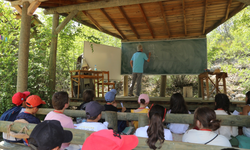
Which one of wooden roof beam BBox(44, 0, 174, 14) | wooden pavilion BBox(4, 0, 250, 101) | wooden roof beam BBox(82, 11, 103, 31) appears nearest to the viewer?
wooden pavilion BBox(4, 0, 250, 101)

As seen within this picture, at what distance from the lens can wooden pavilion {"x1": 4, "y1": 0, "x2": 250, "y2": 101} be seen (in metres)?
4.59

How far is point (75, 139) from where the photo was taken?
1622mm

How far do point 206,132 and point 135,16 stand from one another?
5.97m

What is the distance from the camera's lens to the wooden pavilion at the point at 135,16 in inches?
181

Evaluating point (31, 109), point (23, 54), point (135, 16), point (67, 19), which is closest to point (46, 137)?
point (31, 109)

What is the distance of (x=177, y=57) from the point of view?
8109 mm

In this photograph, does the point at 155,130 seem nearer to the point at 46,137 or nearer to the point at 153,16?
the point at 46,137

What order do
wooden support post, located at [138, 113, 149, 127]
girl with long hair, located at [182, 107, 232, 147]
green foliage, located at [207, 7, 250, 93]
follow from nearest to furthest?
1. girl with long hair, located at [182, 107, 232, 147]
2. wooden support post, located at [138, 113, 149, 127]
3. green foliage, located at [207, 7, 250, 93]

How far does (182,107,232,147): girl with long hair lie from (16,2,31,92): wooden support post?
3.91m

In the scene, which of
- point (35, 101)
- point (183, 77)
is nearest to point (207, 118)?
point (35, 101)

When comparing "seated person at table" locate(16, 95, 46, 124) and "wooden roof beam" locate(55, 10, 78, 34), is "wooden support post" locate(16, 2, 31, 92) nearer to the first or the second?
"wooden roof beam" locate(55, 10, 78, 34)

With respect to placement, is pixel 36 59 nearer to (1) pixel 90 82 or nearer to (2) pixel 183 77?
(1) pixel 90 82

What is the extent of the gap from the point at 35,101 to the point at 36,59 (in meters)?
3.50

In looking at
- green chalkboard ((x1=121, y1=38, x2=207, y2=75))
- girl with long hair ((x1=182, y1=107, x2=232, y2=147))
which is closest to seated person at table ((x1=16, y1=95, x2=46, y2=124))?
girl with long hair ((x1=182, y1=107, x2=232, y2=147))
